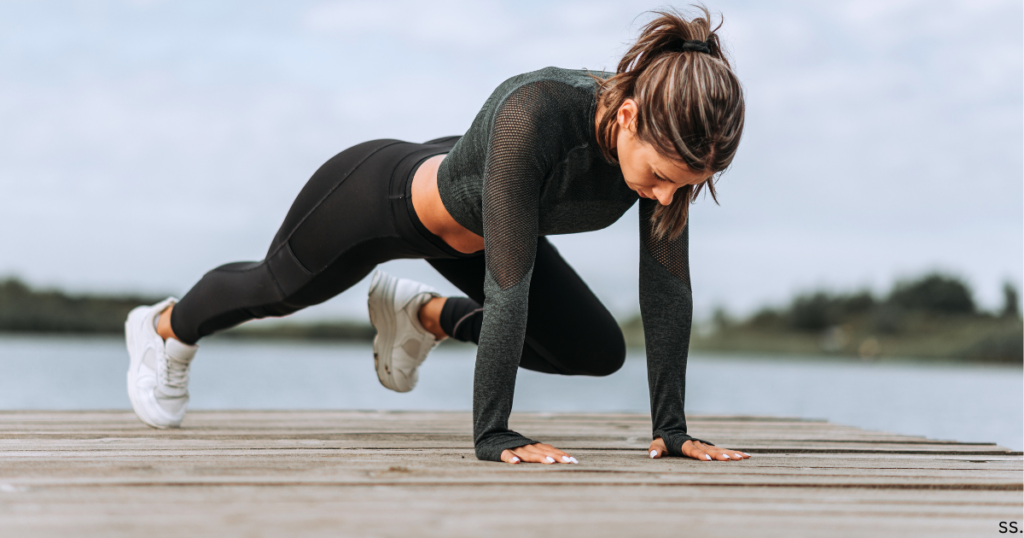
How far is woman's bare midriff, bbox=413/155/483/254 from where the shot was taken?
7.05 ft

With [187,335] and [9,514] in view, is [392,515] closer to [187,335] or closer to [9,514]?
[9,514]

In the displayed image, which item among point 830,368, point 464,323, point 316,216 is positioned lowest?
point 830,368

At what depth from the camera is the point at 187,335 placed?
260 cm

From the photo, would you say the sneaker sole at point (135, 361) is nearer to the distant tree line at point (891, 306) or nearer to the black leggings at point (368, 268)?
the black leggings at point (368, 268)

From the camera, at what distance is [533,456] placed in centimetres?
168

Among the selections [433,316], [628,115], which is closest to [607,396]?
[433,316]

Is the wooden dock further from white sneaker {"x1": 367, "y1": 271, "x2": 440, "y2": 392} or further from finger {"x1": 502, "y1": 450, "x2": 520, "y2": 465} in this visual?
white sneaker {"x1": 367, "y1": 271, "x2": 440, "y2": 392}

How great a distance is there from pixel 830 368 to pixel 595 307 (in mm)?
19599

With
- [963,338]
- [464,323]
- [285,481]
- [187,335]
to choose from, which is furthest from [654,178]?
[963,338]

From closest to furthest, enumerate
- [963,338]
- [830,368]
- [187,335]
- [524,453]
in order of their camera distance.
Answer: [524,453] → [187,335] → [963,338] → [830,368]

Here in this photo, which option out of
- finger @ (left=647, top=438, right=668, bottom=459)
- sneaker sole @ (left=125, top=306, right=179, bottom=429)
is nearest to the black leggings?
sneaker sole @ (left=125, top=306, right=179, bottom=429)

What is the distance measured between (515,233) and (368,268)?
843mm

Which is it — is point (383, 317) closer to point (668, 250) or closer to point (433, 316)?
point (433, 316)

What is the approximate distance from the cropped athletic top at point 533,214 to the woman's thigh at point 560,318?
40 centimetres
